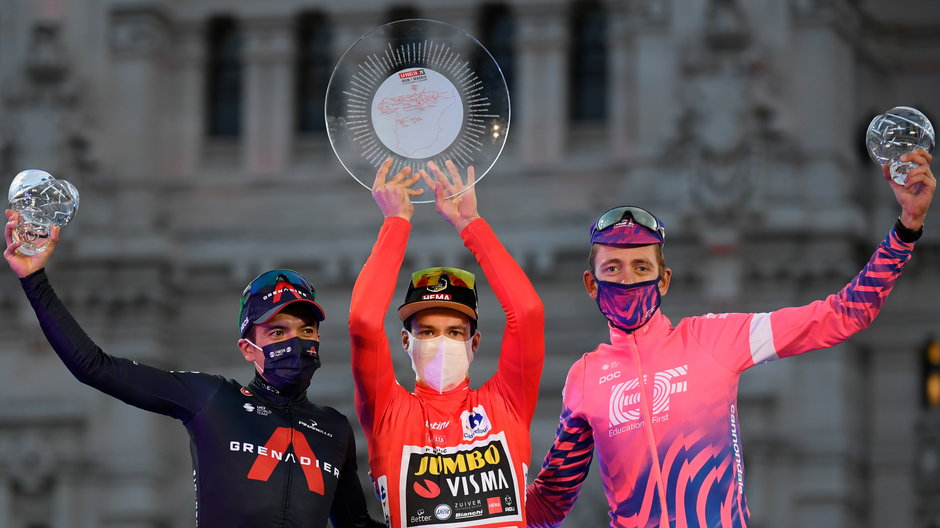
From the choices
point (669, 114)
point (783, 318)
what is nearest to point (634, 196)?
point (669, 114)

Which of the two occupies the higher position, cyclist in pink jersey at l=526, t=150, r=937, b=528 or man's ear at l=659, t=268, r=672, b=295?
man's ear at l=659, t=268, r=672, b=295

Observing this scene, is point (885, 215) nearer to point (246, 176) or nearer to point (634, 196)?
point (634, 196)

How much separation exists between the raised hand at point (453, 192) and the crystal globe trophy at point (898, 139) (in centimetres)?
174

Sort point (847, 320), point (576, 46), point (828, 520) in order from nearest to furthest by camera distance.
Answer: point (847, 320) < point (828, 520) < point (576, 46)

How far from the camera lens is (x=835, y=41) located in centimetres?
3027

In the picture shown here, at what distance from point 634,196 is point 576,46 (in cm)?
351

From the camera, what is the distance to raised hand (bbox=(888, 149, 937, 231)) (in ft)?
25.9

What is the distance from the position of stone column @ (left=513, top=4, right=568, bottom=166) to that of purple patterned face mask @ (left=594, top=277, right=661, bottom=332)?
22.9 m

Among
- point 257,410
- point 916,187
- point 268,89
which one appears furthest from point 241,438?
point 268,89

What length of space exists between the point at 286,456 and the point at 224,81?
84.5 feet

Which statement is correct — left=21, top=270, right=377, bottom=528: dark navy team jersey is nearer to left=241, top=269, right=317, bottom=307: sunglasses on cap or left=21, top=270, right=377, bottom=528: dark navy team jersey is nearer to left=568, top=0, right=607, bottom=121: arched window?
left=241, top=269, right=317, bottom=307: sunglasses on cap

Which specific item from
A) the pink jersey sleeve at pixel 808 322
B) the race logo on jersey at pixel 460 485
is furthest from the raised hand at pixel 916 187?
the race logo on jersey at pixel 460 485

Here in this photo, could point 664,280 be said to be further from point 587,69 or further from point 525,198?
point 587,69

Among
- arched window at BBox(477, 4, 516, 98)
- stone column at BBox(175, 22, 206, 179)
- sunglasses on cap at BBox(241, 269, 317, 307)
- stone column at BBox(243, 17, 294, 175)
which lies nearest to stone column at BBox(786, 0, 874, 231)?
arched window at BBox(477, 4, 516, 98)
